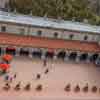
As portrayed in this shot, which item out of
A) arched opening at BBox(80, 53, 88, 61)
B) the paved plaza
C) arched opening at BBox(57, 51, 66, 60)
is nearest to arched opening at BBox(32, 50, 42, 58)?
the paved plaza

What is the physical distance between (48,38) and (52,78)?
7.45 meters

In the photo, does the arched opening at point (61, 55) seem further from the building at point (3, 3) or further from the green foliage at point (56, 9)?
the building at point (3, 3)

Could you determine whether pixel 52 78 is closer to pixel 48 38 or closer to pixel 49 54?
pixel 49 54

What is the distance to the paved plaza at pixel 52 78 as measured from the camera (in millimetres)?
55219

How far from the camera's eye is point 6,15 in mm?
63969

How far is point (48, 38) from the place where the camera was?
2554 inches

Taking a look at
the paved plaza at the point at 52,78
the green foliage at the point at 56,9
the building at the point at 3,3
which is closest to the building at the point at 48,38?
the paved plaza at the point at 52,78

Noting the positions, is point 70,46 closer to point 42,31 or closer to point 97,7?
point 42,31

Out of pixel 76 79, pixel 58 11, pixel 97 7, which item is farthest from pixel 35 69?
pixel 97 7

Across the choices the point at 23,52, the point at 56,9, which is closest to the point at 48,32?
the point at 56,9

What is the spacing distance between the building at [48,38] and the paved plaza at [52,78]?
1.31 m

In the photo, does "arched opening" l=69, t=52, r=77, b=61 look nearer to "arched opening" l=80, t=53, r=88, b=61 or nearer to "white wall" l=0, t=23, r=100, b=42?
"arched opening" l=80, t=53, r=88, b=61

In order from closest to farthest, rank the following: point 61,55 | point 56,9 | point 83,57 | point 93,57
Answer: point 61,55 → point 83,57 → point 93,57 → point 56,9

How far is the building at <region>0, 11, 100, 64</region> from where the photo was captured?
62031 mm
